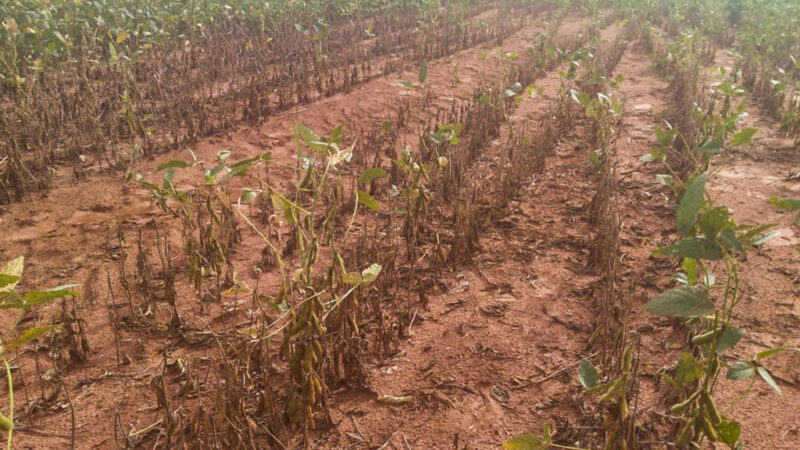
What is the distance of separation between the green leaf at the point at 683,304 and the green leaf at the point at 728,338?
136mm

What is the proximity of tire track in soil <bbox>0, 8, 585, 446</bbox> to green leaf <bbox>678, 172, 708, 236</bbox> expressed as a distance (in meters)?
1.63

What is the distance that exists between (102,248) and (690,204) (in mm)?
2854

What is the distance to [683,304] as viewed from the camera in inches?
59.9

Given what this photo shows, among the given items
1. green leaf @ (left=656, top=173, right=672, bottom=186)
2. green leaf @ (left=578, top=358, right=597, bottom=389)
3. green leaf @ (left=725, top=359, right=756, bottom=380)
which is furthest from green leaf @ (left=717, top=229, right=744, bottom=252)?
green leaf @ (left=656, top=173, right=672, bottom=186)

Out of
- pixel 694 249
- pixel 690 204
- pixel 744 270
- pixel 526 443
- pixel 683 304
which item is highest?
pixel 690 204

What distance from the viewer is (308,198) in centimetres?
372

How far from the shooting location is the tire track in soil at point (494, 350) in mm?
2020

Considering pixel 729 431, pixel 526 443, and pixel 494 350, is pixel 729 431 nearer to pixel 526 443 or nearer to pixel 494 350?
pixel 526 443

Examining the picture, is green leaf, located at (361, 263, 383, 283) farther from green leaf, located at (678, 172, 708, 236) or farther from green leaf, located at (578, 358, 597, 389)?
green leaf, located at (678, 172, 708, 236)

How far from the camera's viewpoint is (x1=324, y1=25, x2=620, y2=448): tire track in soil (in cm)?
202

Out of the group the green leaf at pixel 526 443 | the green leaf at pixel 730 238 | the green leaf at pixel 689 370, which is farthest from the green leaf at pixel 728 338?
the green leaf at pixel 526 443

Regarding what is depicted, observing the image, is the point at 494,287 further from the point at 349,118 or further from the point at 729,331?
the point at 349,118

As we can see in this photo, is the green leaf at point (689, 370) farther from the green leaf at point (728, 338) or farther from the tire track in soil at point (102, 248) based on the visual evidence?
the tire track in soil at point (102, 248)

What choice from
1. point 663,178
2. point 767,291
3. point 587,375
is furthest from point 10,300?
point 767,291
